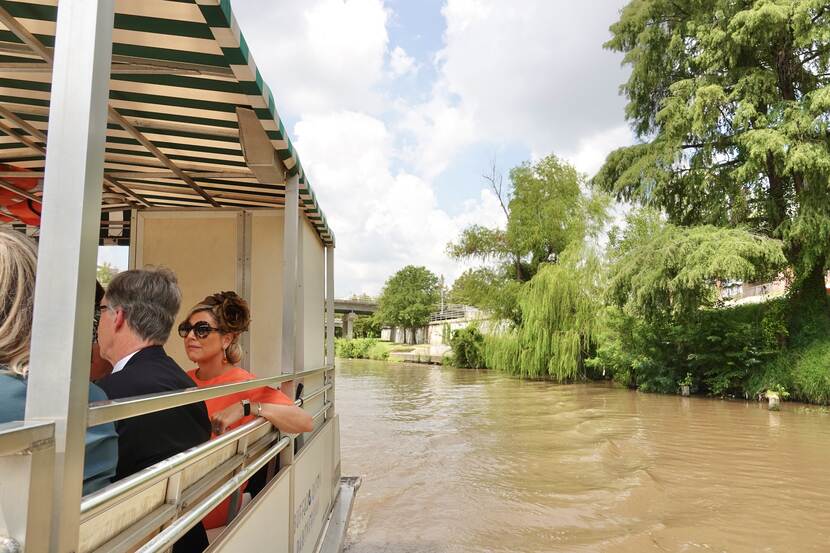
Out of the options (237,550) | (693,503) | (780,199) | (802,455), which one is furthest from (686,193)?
(237,550)

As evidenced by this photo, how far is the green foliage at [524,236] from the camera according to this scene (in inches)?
1026

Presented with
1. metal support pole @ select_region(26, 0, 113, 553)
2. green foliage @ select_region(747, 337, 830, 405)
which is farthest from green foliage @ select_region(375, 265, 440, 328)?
metal support pole @ select_region(26, 0, 113, 553)

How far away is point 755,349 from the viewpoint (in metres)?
15.8

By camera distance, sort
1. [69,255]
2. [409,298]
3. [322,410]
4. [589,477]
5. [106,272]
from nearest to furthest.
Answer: [69,255] → [106,272] → [322,410] → [589,477] → [409,298]

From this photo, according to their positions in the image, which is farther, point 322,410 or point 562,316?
point 562,316

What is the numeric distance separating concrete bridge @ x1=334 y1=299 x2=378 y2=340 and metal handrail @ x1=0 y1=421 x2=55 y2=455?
205 feet

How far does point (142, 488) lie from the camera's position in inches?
47.2

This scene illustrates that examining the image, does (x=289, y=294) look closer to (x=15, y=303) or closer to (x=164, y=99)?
(x=164, y=99)

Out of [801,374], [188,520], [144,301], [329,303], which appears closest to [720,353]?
[801,374]

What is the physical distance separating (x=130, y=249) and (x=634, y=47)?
17911mm

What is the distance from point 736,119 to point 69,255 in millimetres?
16714

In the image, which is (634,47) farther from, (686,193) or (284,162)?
(284,162)

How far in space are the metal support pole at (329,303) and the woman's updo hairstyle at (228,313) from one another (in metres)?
2.17

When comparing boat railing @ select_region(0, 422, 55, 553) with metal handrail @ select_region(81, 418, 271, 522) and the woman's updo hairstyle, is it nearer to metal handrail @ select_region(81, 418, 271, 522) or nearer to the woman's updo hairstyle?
metal handrail @ select_region(81, 418, 271, 522)
